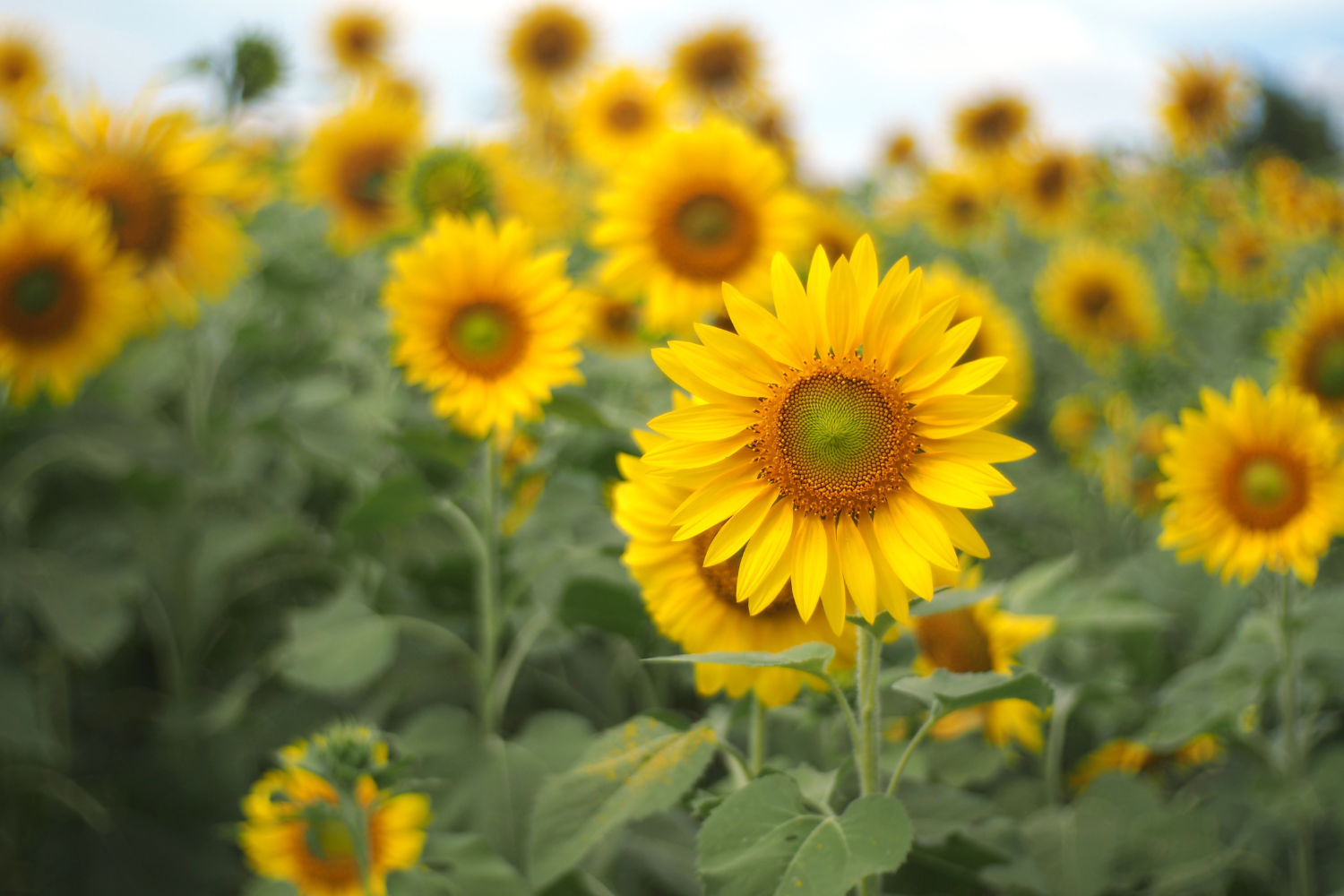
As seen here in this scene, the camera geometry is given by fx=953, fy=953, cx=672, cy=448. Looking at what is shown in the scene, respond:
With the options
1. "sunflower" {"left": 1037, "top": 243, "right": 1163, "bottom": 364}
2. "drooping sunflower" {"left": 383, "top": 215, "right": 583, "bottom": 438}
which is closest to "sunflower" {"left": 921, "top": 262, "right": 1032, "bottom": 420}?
"sunflower" {"left": 1037, "top": 243, "right": 1163, "bottom": 364}

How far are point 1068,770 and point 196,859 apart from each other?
2178 millimetres

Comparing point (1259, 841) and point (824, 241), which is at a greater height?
point (824, 241)

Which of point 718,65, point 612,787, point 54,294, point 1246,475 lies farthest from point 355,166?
point 1246,475

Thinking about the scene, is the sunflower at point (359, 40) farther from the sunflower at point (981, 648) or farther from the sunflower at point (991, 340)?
the sunflower at point (981, 648)

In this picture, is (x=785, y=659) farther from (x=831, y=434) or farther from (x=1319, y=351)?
(x=1319, y=351)

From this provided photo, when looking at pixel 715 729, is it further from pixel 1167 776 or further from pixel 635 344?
pixel 635 344

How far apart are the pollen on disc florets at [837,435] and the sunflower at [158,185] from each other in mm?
2264

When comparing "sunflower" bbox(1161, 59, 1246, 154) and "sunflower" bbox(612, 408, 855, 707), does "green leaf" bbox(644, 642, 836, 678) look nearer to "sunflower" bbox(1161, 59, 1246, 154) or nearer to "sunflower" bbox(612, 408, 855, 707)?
"sunflower" bbox(612, 408, 855, 707)

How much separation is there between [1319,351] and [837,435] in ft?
5.79

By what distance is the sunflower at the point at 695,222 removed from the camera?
7.74 feet

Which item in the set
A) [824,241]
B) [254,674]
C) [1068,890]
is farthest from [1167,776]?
[254,674]

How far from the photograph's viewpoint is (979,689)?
3.54ft

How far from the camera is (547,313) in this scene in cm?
177

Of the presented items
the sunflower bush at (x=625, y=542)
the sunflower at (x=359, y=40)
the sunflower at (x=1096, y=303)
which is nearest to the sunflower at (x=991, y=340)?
the sunflower bush at (x=625, y=542)
